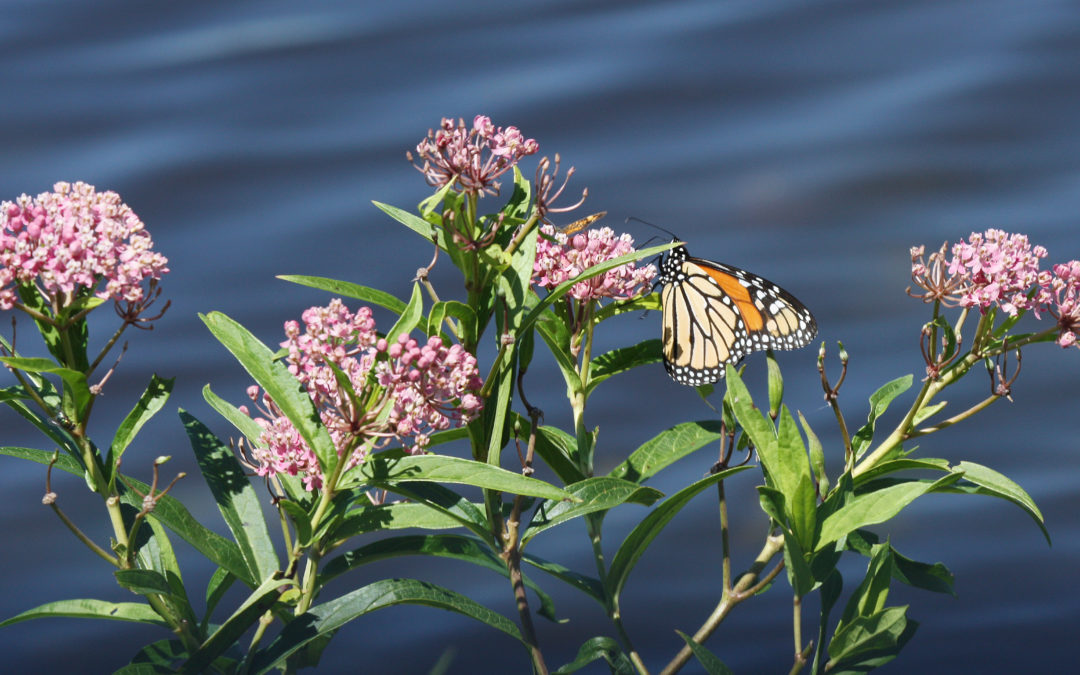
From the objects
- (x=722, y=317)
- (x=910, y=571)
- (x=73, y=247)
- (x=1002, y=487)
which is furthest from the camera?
(x=722, y=317)

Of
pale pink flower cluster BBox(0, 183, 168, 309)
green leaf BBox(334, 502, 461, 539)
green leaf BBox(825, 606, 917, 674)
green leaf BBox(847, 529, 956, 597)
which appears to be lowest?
green leaf BBox(825, 606, 917, 674)

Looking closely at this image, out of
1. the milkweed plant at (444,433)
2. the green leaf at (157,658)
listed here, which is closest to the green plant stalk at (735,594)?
the milkweed plant at (444,433)

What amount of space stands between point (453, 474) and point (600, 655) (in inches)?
12.8

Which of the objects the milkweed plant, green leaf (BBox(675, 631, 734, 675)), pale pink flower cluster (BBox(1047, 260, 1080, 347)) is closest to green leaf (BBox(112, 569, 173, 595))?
the milkweed plant

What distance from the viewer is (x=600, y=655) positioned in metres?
1.21

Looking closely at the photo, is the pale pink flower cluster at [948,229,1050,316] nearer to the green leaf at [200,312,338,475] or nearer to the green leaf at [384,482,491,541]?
the green leaf at [384,482,491,541]

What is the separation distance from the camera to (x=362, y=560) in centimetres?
117

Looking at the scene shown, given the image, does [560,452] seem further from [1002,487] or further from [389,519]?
[1002,487]

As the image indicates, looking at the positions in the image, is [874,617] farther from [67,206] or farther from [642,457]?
[67,206]

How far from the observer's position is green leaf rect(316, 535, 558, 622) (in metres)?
1.17

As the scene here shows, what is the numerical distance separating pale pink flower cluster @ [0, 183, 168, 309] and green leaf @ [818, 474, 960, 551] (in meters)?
0.70

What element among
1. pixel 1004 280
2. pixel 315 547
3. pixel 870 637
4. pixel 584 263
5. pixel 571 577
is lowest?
pixel 870 637

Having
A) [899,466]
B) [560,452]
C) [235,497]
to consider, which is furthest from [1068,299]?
[235,497]

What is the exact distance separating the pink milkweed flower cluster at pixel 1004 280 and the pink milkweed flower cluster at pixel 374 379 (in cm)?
52
